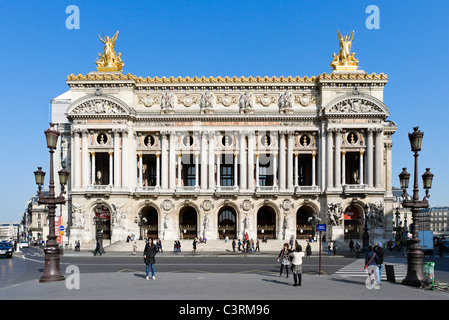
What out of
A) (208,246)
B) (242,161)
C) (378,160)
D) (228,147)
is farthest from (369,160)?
(208,246)

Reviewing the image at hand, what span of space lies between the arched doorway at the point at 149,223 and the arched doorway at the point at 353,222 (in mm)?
26317

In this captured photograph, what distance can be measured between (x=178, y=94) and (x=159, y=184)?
12758mm

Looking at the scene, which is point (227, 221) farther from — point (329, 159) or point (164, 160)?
point (329, 159)

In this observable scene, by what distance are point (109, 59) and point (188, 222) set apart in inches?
1012

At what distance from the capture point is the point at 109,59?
70188 millimetres

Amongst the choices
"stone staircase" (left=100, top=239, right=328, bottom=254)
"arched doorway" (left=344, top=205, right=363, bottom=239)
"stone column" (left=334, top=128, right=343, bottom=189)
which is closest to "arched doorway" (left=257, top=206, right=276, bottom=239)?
"stone staircase" (left=100, top=239, right=328, bottom=254)

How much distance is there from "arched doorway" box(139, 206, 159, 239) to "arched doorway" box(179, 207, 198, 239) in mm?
3549

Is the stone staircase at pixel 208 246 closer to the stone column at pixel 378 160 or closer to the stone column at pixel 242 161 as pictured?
the stone column at pixel 242 161

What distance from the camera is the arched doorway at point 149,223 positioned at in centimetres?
6962

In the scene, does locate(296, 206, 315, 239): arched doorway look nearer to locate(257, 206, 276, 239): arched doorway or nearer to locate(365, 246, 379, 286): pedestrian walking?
locate(257, 206, 276, 239): arched doorway

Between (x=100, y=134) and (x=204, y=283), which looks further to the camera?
(x=100, y=134)

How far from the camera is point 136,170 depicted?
6900 cm
